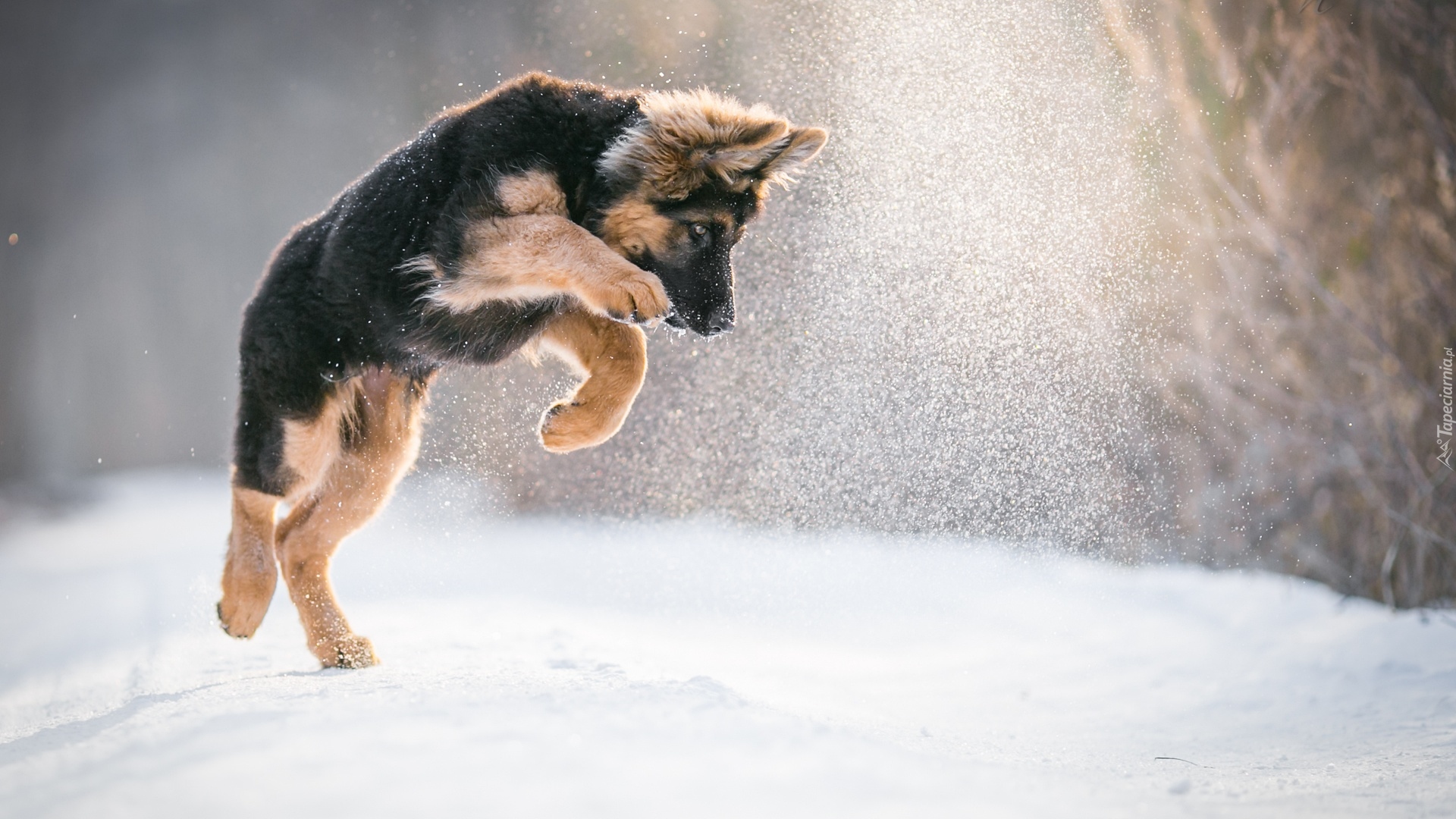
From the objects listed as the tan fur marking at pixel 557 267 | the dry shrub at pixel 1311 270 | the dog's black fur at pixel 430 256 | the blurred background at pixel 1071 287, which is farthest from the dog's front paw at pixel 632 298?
the dry shrub at pixel 1311 270

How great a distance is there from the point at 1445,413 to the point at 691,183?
4.48m

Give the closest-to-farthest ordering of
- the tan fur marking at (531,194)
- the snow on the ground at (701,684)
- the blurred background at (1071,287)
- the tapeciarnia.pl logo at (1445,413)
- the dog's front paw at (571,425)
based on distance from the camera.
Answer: the snow on the ground at (701,684), the tan fur marking at (531,194), the dog's front paw at (571,425), the tapeciarnia.pl logo at (1445,413), the blurred background at (1071,287)

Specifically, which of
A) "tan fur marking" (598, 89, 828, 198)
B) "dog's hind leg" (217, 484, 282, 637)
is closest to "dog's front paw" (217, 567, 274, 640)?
"dog's hind leg" (217, 484, 282, 637)

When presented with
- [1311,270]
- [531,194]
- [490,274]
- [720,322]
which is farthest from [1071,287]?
[490,274]

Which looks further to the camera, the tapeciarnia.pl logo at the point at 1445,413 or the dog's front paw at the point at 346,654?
the tapeciarnia.pl logo at the point at 1445,413

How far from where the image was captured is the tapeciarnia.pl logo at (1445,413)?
4855 millimetres

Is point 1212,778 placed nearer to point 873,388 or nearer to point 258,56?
point 873,388

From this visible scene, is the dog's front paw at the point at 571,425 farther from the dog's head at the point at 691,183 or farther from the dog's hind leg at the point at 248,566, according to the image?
the dog's hind leg at the point at 248,566

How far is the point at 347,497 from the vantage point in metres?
3.83

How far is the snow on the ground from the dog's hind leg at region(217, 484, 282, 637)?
9.3 inches

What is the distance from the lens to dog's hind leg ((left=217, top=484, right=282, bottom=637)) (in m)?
3.53

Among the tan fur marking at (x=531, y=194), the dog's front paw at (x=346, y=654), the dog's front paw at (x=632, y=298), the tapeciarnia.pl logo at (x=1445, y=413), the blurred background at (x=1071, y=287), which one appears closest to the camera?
the dog's front paw at (x=632, y=298)

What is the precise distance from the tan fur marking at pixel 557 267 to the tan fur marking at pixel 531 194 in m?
0.05

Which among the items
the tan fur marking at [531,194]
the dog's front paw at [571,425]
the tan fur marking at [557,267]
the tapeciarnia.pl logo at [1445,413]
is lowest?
the tapeciarnia.pl logo at [1445,413]
